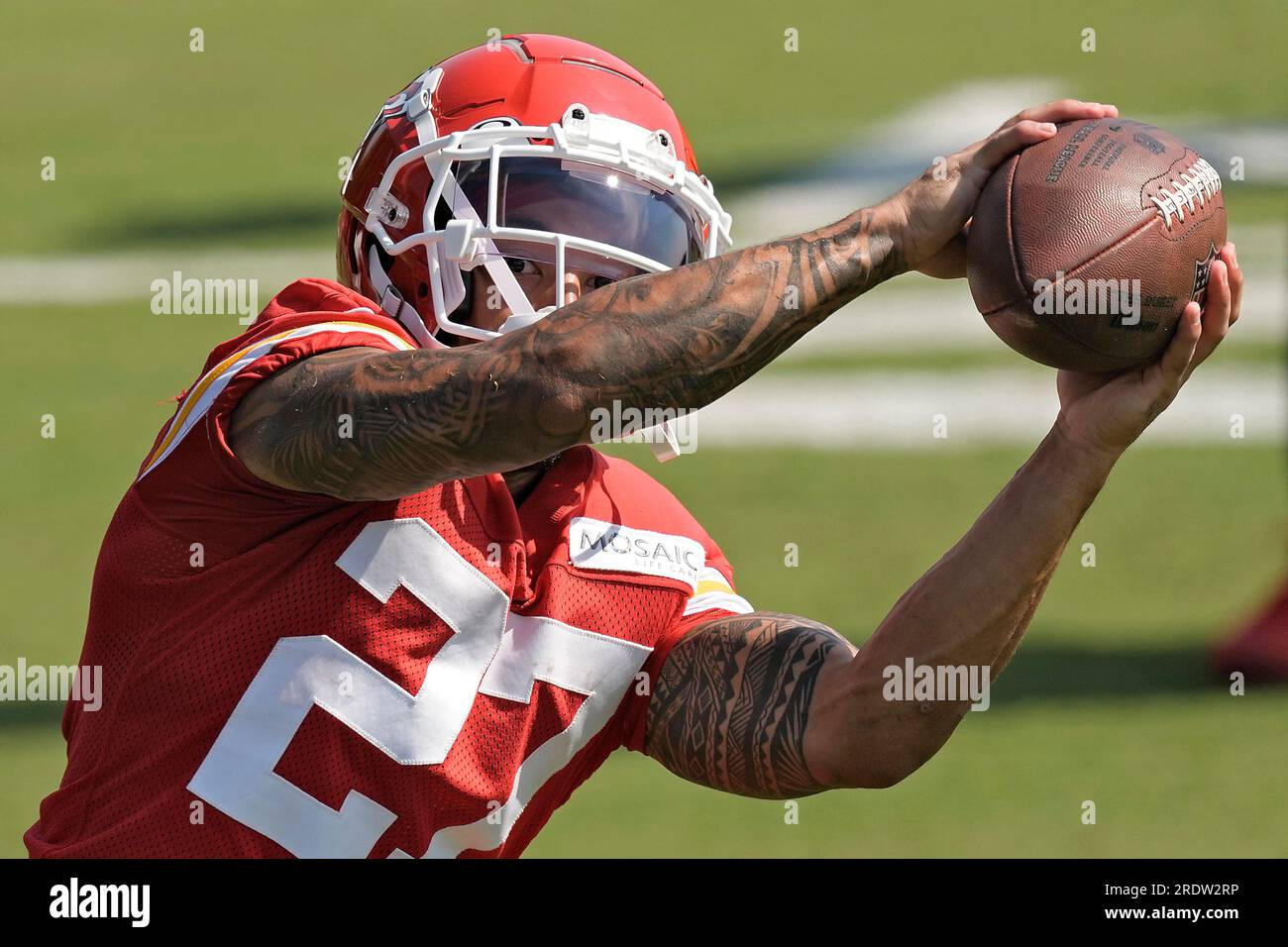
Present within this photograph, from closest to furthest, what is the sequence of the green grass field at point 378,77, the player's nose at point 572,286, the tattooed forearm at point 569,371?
1. the tattooed forearm at point 569,371
2. the player's nose at point 572,286
3. the green grass field at point 378,77

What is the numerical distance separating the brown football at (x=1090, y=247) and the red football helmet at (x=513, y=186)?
60 cm

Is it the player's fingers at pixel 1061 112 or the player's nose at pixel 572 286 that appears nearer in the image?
the player's fingers at pixel 1061 112

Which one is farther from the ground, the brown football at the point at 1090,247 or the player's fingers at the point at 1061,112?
the player's fingers at the point at 1061,112

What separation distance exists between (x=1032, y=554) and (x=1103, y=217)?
51 centimetres

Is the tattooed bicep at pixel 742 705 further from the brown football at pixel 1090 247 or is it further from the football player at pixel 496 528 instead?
the brown football at pixel 1090 247

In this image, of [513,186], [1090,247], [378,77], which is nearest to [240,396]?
[513,186]

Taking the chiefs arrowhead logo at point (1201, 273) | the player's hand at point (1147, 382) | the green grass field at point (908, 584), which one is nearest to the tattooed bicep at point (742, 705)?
the player's hand at point (1147, 382)

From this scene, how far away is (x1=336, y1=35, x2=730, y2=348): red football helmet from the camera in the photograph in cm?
297

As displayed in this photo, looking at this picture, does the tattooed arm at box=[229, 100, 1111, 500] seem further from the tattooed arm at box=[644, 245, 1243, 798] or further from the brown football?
the tattooed arm at box=[644, 245, 1243, 798]

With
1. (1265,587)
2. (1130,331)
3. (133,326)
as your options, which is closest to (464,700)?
(1130,331)

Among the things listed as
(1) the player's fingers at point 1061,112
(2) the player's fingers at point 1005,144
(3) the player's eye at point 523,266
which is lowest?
(3) the player's eye at point 523,266

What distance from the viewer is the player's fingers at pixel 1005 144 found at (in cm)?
264

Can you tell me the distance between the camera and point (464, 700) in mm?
2861
